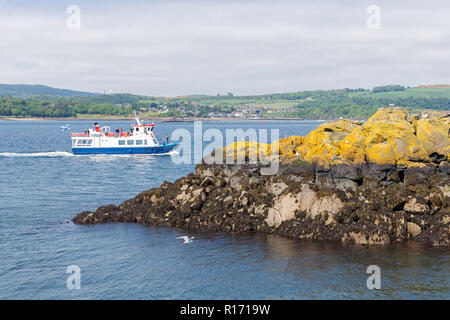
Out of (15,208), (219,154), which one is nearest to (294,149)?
(219,154)

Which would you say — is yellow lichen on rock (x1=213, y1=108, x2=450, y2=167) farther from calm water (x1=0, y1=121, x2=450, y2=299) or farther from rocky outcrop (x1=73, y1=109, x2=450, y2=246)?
calm water (x1=0, y1=121, x2=450, y2=299)

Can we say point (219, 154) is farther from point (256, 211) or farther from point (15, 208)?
point (15, 208)

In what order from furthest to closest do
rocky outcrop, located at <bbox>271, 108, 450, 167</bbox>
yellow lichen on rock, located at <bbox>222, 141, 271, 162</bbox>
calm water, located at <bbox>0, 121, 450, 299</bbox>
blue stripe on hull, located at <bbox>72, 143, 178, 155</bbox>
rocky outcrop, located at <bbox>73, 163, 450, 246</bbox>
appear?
blue stripe on hull, located at <bbox>72, 143, 178, 155</bbox>, yellow lichen on rock, located at <bbox>222, 141, 271, 162</bbox>, rocky outcrop, located at <bbox>271, 108, 450, 167</bbox>, rocky outcrop, located at <bbox>73, 163, 450, 246</bbox>, calm water, located at <bbox>0, 121, 450, 299</bbox>

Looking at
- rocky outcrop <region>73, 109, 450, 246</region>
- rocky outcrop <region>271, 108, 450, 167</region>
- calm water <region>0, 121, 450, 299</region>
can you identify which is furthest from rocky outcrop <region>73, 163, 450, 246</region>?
calm water <region>0, 121, 450, 299</region>

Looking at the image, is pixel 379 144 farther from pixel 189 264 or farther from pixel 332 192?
pixel 189 264

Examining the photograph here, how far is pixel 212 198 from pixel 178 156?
5171cm

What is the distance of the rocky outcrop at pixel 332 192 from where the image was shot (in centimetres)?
3028

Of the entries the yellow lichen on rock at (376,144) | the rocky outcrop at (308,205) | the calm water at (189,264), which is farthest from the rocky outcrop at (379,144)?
the calm water at (189,264)

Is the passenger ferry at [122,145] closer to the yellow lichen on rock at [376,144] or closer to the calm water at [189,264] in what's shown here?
the calm water at [189,264]

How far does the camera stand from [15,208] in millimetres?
40000

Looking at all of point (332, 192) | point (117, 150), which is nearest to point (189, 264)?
point (332, 192)

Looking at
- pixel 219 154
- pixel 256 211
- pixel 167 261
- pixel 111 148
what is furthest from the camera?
pixel 111 148

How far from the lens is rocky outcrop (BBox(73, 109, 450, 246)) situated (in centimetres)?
3028

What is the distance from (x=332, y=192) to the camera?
104 ft
